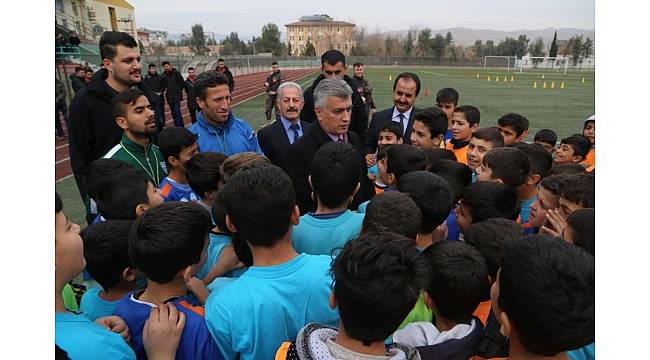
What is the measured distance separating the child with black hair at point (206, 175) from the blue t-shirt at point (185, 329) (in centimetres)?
100

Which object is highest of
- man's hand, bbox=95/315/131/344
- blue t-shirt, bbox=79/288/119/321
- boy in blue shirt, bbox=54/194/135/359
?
boy in blue shirt, bbox=54/194/135/359

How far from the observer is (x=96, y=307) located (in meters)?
1.80

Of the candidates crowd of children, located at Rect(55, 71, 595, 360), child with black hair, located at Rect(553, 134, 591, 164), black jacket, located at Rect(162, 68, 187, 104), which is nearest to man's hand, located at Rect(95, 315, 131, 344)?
crowd of children, located at Rect(55, 71, 595, 360)

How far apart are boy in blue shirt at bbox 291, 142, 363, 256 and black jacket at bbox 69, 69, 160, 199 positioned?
2.17 metres

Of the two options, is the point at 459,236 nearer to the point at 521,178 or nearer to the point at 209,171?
the point at 521,178

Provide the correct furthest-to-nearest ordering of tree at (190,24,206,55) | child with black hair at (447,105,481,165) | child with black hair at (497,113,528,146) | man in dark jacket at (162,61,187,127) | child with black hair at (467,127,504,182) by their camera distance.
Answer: tree at (190,24,206,55), man in dark jacket at (162,61,187,127), child with black hair at (497,113,528,146), child with black hair at (447,105,481,165), child with black hair at (467,127,504,182)

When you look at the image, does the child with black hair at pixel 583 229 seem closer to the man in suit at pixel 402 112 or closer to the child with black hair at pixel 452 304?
the child with black hair at pixel 452 304

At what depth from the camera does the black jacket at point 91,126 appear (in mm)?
3289

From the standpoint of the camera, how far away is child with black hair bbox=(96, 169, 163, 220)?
2.37m

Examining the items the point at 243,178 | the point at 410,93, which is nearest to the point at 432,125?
the point at 410,93

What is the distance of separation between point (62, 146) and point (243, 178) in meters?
10.0

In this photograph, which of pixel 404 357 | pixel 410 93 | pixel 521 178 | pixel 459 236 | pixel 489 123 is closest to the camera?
pixel 404 357

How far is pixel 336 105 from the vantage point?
3.02 meters

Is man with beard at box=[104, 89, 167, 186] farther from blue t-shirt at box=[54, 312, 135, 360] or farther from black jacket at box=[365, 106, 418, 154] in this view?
black jacket at box=[365, 106, 418, 154]
